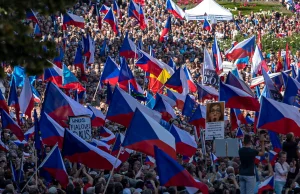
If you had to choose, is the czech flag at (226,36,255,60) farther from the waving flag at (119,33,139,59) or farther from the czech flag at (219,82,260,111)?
the czech flag at (219,82,260,111)

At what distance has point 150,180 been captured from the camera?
16.5 meters

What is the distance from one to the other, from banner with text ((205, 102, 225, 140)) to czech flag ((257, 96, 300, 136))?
1.16 metres

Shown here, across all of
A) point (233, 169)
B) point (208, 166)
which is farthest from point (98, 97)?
point (233, 169)

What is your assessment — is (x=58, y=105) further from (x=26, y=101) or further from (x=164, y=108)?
(x=164, y=108)

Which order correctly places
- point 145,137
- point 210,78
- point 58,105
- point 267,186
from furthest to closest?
point 210,78
point 58,105
point 145,137
point 267,186

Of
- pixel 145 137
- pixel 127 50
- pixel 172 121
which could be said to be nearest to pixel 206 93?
pixel 172 121

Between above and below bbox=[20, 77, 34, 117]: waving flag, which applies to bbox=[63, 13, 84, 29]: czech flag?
below

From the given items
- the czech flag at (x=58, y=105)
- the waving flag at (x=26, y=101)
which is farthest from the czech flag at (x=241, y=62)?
the czech flag at (x=58, y=105)

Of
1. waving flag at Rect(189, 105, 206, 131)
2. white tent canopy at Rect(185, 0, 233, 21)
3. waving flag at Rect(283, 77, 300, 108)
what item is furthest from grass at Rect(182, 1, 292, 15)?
waving flag at Rect(189, 105, 206, 131)

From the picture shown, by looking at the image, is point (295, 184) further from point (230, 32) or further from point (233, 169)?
point (230, 32)

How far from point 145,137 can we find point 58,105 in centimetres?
440

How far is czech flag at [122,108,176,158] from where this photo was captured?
17.2 meters

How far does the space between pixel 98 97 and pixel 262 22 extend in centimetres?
2127

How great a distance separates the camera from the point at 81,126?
1950cm
